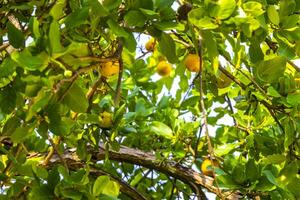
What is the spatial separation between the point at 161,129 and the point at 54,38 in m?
0.98

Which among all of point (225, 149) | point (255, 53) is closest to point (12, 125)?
point (255, 53)

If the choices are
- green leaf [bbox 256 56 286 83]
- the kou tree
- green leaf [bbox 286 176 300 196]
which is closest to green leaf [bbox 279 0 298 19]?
the kou tree

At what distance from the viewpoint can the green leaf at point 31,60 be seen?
1.07 metres

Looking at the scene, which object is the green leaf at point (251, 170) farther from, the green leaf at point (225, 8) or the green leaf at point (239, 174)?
the green leaf at point (225, 8)

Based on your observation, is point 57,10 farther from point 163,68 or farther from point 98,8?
point 163,68

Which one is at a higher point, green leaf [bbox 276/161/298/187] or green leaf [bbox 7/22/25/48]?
green leaf [bbox 7/22/25/48]

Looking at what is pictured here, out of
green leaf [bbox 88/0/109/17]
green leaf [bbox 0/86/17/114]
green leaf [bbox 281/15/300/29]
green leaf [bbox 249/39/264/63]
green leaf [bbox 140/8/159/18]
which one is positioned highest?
green leaf [bbox 281/15/300/29]

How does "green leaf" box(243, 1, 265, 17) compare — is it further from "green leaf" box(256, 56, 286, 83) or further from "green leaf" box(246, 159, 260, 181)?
"green leaf" box(246, 159, 260, 181)

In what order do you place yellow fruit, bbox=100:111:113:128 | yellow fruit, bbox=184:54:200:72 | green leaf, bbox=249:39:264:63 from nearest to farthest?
green leaf, bbox=249:39:264:63
yellow fruit, bbox=184:54:200:72
yellow fruit, bbox=100:111:113:128

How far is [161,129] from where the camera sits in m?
2.00

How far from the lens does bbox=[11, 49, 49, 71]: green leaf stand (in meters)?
1.07

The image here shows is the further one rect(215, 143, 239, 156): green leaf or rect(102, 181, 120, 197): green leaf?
rect(215, 143, 239, 156): green leaf

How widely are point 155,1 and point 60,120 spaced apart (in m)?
0.28

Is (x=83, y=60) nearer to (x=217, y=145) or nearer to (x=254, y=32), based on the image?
(x=254, y=32)
